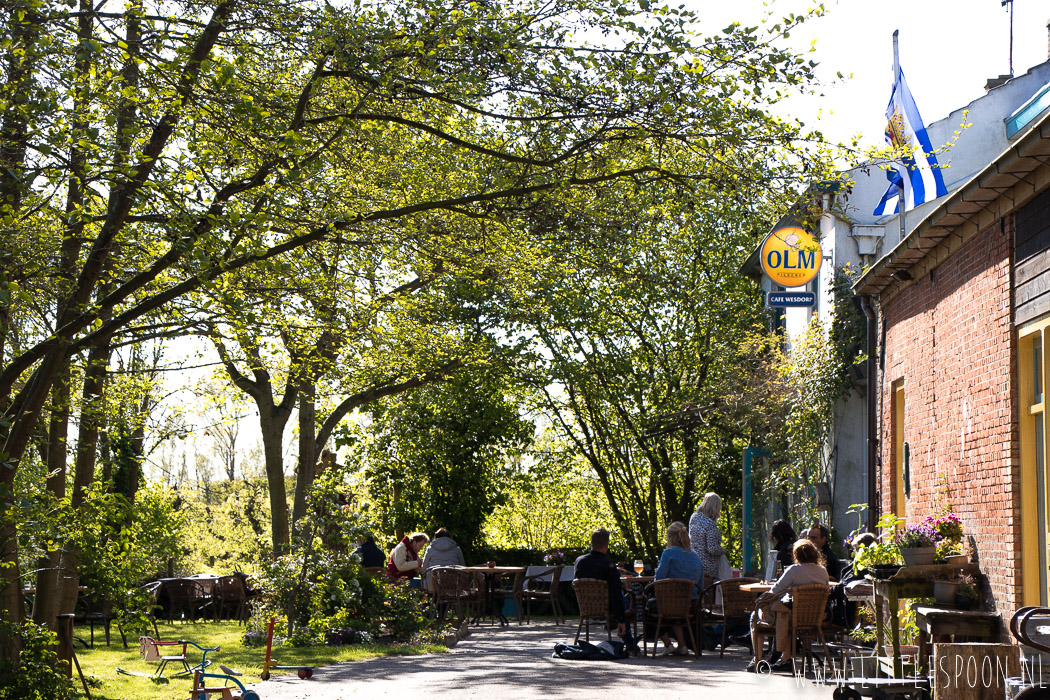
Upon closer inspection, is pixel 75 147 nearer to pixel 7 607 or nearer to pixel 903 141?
pixel 7 607

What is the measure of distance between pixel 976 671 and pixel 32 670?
7.01 m

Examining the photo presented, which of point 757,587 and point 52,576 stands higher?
point 52,576

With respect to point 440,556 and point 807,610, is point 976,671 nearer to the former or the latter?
point 807,610

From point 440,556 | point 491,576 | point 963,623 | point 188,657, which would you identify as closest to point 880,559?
point 963,623

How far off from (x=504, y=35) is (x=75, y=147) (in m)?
3.41

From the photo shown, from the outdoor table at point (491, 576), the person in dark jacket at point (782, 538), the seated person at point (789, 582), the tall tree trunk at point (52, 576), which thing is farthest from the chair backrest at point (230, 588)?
the seated person at point (789, 582)

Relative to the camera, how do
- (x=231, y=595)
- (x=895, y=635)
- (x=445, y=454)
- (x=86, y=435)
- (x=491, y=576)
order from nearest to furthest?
1. (x=895, y=635)
2. (x=86, y=435)
3. (x=491, y=576)
4. (x=231, y=595)
5. (x=445, y=454)

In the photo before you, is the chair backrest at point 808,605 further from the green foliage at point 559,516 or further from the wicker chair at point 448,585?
the green foliage at point 559,516

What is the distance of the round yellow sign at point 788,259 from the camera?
1673 centimetres

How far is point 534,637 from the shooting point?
15656 millimetres

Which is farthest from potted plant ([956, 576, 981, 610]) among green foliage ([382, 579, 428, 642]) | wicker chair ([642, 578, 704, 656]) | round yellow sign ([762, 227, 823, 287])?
round yellow sign ([762, 227, 823, 287])

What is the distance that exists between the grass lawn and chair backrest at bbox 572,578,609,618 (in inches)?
83.4

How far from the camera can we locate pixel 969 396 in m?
9.15

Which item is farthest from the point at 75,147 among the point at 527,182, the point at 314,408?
the point at 314,408
